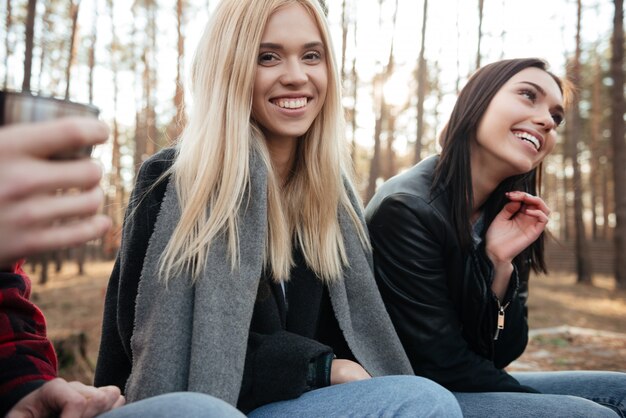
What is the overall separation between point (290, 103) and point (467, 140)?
937mm

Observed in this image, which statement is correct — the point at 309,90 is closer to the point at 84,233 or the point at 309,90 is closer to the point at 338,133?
the point at 338,133

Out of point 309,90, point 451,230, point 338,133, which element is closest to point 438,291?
point 451,230

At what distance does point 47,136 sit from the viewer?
676 mm

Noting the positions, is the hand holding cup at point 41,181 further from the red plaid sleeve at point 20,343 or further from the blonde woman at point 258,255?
the blonde woman at point 258,255

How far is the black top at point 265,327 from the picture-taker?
69.4 inches

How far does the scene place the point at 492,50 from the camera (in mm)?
16016

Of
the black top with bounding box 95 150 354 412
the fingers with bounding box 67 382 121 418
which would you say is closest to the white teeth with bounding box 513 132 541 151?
the black top with bounding box 95 150 354 412

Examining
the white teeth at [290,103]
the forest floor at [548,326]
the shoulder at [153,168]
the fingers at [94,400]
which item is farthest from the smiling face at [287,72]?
the forest floor at [548,326]

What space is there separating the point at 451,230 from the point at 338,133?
68 centimetres

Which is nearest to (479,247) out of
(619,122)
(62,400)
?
(62,400)

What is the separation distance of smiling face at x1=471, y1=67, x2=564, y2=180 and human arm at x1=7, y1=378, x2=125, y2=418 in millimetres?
2008

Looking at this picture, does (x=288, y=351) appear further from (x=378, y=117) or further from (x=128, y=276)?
(x=378, y=117)

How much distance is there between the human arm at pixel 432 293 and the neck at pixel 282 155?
1.51 feet

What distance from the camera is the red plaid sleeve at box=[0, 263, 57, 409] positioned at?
54.0 inches
